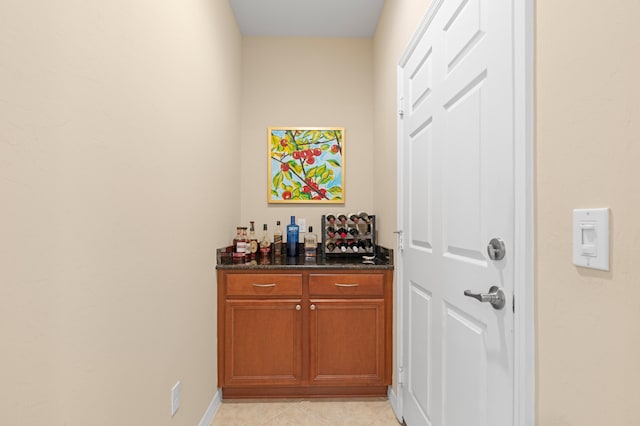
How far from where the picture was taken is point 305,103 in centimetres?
307

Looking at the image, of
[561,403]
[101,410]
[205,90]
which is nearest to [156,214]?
[101,410]

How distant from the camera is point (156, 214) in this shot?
4.70ft

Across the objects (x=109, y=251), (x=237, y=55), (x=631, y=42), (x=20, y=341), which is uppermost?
(x=237, y=55)

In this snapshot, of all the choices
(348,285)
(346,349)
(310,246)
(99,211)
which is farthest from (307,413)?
(99,211)

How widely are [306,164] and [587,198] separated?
8.04 feet

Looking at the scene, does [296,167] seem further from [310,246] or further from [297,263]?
[297,263]

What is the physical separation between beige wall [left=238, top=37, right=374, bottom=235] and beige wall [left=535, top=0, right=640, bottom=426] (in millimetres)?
2204

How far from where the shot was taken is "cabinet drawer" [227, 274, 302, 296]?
2.34 m

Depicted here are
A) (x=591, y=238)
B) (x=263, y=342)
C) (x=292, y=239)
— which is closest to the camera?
(x=591, y=238)

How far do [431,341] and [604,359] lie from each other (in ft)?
3.28

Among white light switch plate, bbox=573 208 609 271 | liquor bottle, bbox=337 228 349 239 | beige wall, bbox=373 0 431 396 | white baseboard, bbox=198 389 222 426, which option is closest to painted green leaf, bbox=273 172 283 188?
liquor bottle, bbox=337 228 349 239

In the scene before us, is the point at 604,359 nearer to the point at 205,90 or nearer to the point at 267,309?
the point at 267,309

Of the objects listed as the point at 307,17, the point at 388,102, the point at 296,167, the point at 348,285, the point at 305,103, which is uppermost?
the point at 307,17

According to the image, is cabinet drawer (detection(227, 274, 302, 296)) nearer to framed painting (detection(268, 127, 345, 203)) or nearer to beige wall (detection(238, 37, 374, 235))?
beige wall (detection(238, 37, 374, 235))
